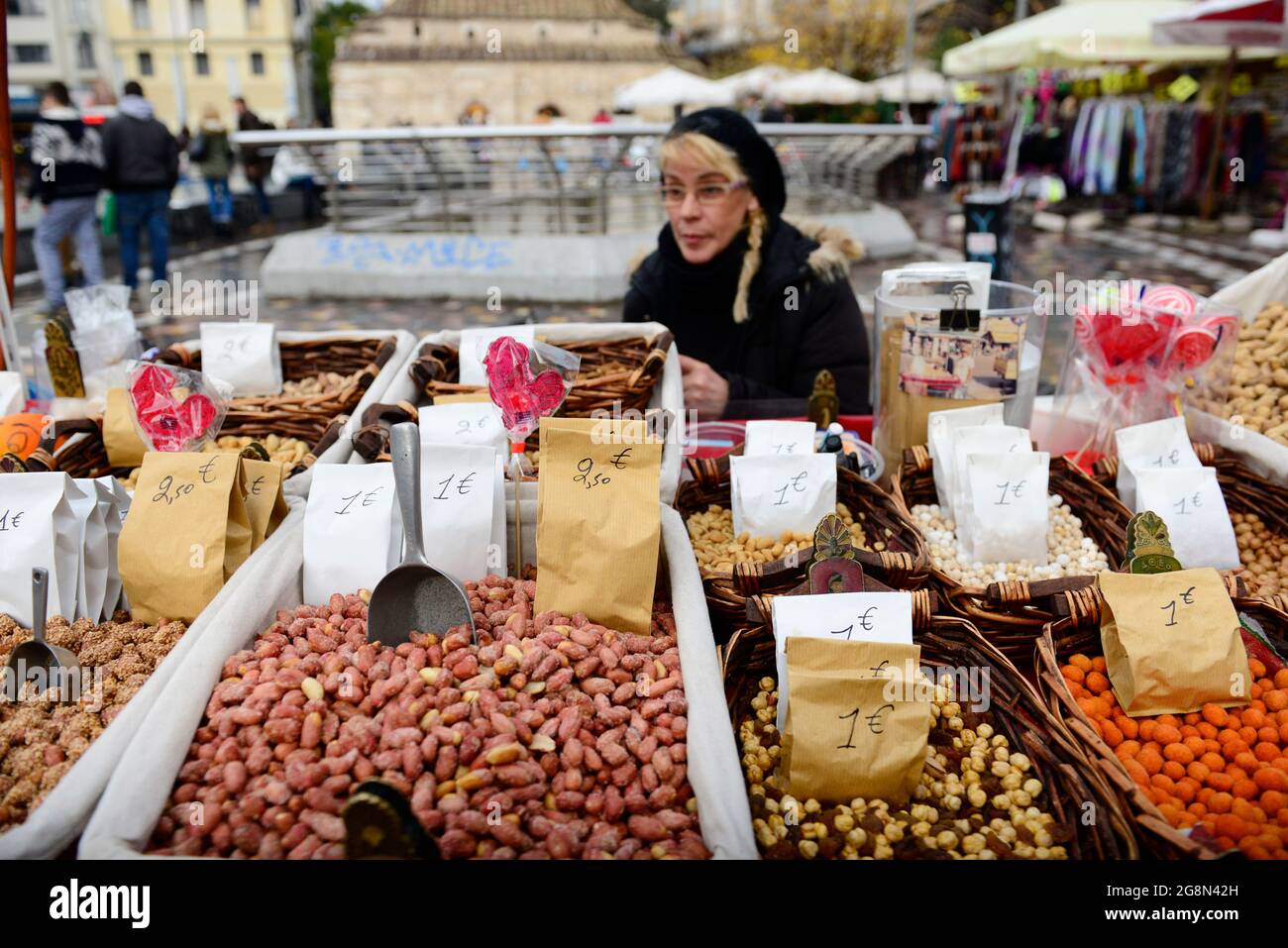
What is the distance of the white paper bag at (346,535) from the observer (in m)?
1.45

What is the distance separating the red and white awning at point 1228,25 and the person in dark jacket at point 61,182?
31.2 ft

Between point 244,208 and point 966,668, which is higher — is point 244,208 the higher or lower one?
the higher one

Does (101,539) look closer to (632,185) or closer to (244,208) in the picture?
(632,185)

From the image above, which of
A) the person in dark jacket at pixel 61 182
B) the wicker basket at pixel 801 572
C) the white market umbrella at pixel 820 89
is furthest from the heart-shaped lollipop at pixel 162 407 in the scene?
the white market umbrella at pixel 820 89

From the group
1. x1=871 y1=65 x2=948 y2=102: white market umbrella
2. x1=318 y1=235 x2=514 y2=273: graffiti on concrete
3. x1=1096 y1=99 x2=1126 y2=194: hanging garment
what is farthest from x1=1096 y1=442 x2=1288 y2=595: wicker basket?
x1=871 y1=65 x2=948 y2=102: white market umbrella

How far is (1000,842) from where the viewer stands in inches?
46.1

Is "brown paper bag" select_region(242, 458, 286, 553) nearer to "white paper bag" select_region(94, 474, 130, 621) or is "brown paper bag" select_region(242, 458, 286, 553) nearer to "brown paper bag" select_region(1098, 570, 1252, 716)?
"white paper bag" select_region(94, 474, 130, 621)

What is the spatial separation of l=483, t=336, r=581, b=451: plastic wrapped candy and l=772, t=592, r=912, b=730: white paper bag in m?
0.60

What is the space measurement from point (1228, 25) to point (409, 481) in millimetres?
9821

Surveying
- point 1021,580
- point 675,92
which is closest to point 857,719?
point 1021,580

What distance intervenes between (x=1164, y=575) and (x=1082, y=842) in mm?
453

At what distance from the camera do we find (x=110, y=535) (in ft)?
4.99

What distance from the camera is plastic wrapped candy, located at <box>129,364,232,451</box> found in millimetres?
1651

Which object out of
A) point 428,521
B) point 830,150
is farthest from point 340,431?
point 830,150
